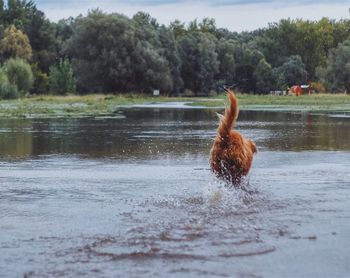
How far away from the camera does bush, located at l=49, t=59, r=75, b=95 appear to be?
86.0m

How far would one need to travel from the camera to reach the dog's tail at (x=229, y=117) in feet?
33.1

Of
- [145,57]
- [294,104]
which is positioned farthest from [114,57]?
[294,104]

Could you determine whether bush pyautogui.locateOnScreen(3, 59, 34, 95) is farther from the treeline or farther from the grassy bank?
the grassy bank

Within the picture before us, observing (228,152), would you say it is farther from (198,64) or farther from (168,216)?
(198,64)

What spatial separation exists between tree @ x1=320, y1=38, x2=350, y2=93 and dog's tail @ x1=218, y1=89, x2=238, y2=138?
91044 mm

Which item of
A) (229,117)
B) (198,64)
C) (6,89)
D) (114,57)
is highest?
(114,57)

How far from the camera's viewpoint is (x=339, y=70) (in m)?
102

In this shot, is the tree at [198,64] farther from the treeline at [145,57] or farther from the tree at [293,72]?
the tree at [293,72]

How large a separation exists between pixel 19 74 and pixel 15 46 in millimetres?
16808

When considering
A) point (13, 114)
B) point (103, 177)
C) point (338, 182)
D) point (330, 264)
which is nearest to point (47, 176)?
point (103, 177)

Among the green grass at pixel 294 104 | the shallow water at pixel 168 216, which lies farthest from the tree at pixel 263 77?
the shallow water at pixel 168 216

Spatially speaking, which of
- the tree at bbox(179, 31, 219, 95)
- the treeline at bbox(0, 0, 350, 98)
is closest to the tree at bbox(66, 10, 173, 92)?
the treeline at bbox(0, 0, 350, 98)

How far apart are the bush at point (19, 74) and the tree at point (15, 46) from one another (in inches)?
588

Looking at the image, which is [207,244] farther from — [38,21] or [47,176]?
[38,21]
